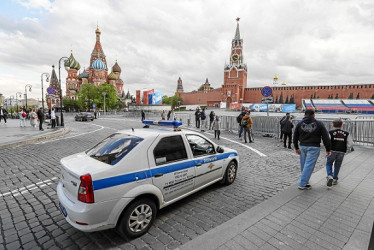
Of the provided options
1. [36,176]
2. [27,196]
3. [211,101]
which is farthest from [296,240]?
[211,101]

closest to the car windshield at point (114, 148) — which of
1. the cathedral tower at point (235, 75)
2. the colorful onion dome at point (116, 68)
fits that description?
the cathedral tower at point (235, 75)

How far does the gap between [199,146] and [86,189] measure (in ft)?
7.58

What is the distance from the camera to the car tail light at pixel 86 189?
2.53 m

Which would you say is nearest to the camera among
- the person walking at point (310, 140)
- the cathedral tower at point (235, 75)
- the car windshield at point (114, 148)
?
the car windshield at point (114, 148)

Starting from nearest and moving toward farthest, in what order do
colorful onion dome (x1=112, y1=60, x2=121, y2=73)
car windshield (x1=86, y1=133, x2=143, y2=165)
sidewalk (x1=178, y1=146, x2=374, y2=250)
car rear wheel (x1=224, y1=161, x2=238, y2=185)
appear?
sidewalk (x1=178, y1=146, x2=374, y2=250)
car windshield (x1=86, y1=133, x2=143, y2=165)
car rear wheel (x1=224, y1=161, x2=238, y2=185)
colorful onion dome (x1=112, y1=60, x2=121, y2=73)

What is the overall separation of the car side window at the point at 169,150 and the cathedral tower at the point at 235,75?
266ft

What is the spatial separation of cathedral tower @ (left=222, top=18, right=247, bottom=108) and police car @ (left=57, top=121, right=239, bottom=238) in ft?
266

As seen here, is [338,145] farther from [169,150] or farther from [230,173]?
[169,150]

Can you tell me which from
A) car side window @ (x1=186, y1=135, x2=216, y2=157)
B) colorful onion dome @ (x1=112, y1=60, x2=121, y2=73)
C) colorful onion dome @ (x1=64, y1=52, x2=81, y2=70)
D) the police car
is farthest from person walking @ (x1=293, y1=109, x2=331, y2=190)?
colorful onion dome @ (x1=64, y1=52, x2=81, y2=70)

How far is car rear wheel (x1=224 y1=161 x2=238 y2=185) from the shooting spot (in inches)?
191

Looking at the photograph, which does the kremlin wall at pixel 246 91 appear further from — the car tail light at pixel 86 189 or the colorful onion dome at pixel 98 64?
the car tail light at pixel 86 189

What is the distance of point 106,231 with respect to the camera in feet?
10.3

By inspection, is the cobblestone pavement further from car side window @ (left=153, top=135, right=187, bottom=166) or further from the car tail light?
car side window @ (left=153, top=135, right=187, bottom=166)

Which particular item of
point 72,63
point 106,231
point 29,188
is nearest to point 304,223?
point 106,231
